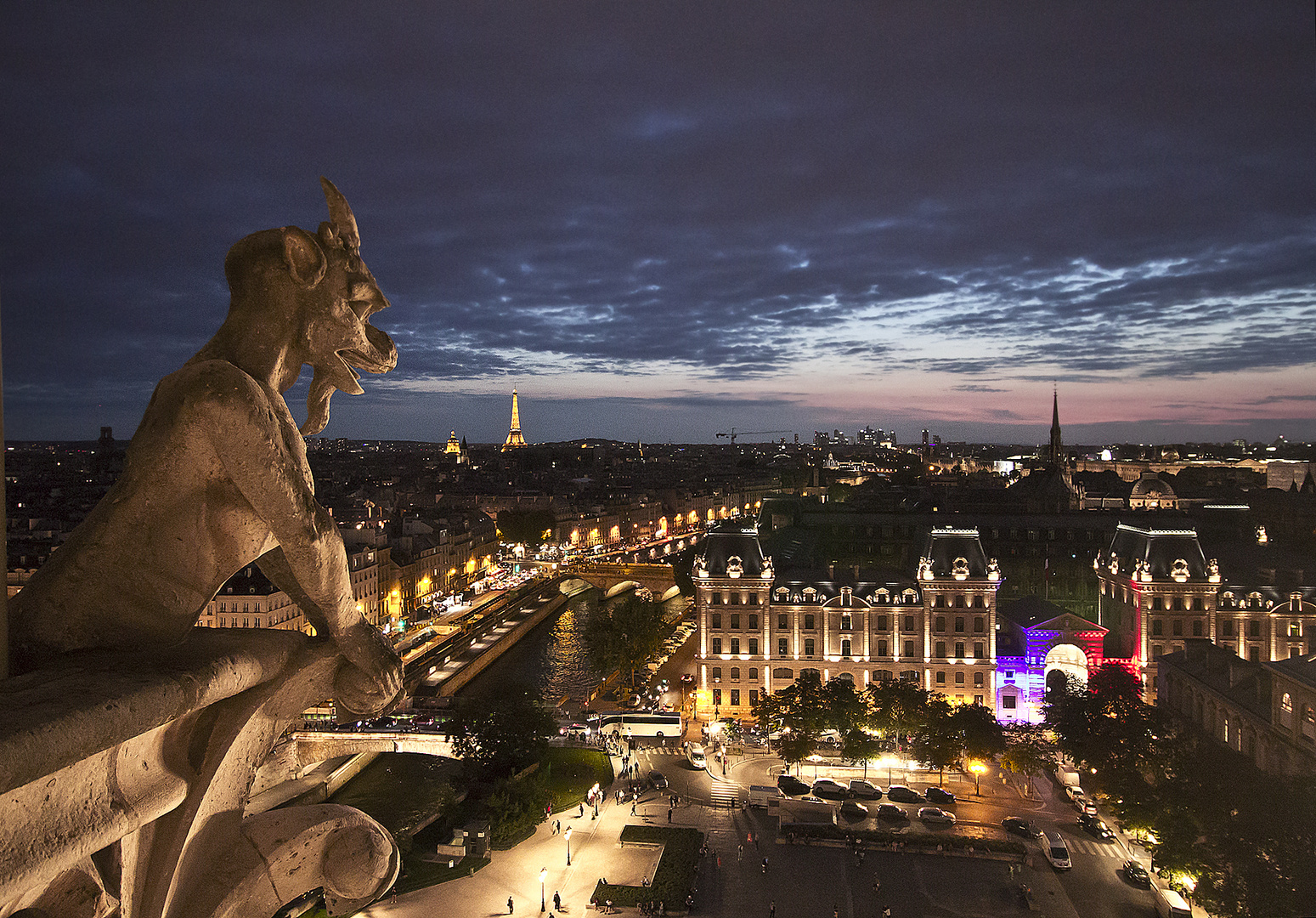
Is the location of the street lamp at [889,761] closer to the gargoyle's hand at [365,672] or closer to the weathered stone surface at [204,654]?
the weathered stone surface at [204,654]

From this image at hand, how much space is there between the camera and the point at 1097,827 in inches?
1103

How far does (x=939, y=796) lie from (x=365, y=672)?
30378 mm

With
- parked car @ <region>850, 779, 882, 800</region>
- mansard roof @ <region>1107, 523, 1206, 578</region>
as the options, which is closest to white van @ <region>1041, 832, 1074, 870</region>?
parked car @ <region>850, 779, 882, 800</region>

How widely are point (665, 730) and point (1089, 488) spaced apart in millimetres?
79937

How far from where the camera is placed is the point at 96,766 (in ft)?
9.65

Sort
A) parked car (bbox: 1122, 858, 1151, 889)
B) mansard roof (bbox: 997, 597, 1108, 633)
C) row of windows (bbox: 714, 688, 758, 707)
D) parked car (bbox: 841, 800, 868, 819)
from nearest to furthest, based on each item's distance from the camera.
A: parked car (bbox: 1122, 858, 1151, 889) → parked car (bbox: 841, 800, 868, 819) → mansard roof (bbox: 997, 597, 1108, 633) → row of windows (bbox: 714, 688, 758, 707)

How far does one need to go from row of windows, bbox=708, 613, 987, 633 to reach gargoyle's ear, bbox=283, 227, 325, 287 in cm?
3692

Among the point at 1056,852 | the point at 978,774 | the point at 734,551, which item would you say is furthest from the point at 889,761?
the point at 734,551

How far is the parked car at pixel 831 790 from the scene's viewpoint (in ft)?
99.8

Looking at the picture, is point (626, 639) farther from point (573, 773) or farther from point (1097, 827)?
point (1097, 827)

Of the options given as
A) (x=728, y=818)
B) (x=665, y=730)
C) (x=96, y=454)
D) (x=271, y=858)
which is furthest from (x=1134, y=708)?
(x=96, y=454)

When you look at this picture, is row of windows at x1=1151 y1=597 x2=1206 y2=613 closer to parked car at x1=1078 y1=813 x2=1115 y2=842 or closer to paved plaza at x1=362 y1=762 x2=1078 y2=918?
parked car at x1=1078 y1=813 x2=1115 y2=842

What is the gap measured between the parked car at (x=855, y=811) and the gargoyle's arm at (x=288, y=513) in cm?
2786

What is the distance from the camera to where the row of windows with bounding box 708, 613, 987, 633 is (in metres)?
38.4
